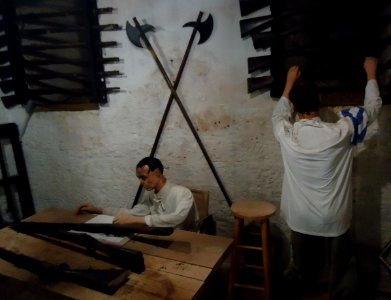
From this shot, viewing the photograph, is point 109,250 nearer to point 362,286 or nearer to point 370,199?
point 370,199

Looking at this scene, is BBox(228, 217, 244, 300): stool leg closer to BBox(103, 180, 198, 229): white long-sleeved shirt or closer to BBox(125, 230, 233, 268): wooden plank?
BBox(103, 180, 198, 229): white long-sleeved shirt

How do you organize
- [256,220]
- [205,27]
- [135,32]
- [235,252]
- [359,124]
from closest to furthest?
[359,124]
[256,220]
[235,252]
[205,27]
[135,32]

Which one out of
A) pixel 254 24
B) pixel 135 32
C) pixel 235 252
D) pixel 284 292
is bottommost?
pixel 284 292

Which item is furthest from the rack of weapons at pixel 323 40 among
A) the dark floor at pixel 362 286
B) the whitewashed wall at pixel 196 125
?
the dark floor at pixel 362 286

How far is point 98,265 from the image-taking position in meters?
1.77

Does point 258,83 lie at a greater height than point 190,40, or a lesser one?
lesser

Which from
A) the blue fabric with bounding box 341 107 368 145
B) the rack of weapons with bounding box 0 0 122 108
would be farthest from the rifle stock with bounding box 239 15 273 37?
the rack of weapons with bounding box 0 0 122 108

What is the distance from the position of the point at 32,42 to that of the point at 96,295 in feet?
9.67

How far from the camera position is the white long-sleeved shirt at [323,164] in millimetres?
1977

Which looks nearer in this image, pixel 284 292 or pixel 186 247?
pixel 186 247

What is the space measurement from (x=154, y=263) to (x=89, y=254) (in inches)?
16.3

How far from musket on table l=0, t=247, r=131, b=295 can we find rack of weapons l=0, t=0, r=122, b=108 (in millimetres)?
1908

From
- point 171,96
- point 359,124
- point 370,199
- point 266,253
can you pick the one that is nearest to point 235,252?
point 266,253

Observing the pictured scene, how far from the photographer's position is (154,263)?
1.76 meters
